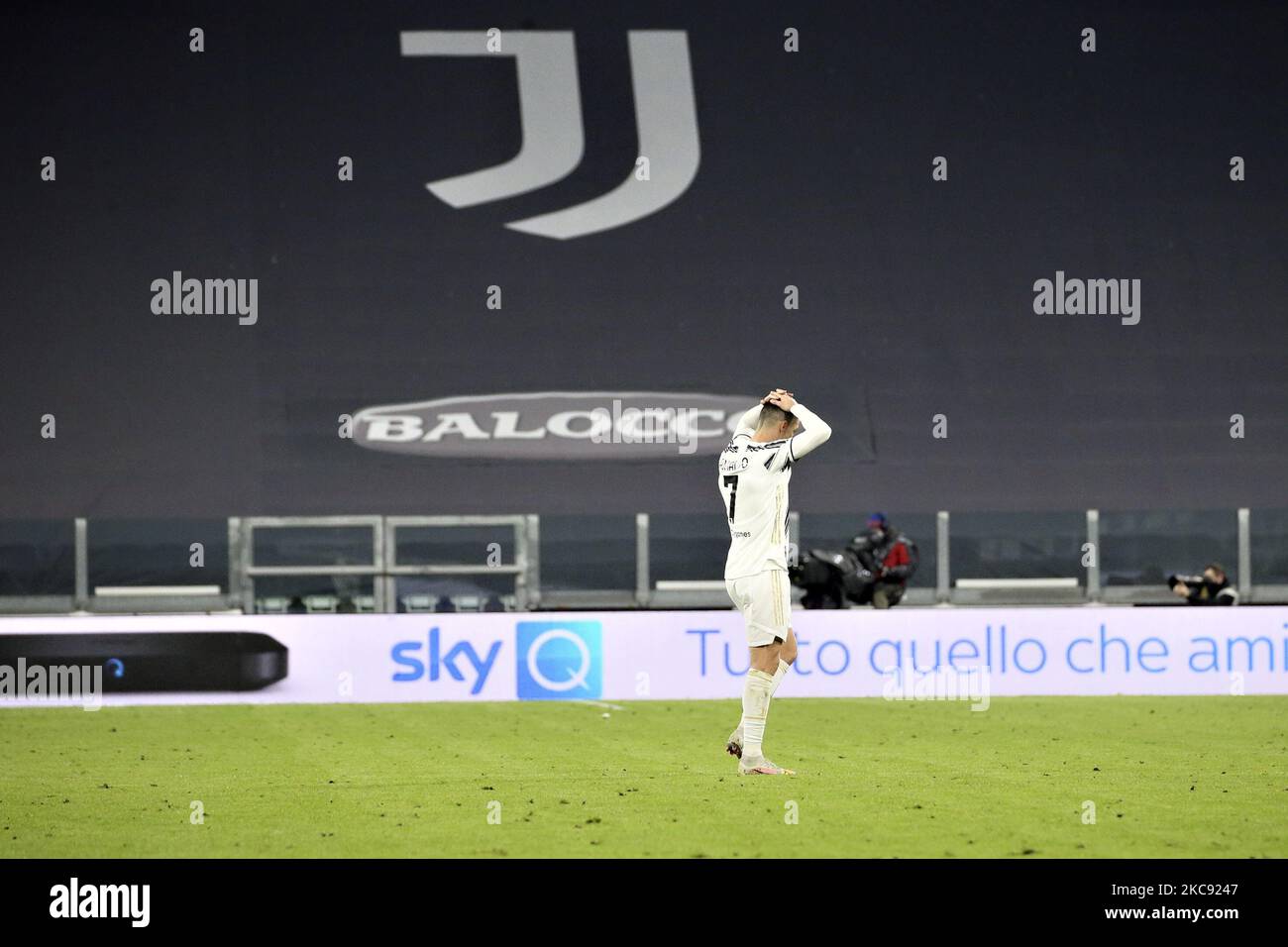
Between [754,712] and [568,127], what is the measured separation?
12.6m

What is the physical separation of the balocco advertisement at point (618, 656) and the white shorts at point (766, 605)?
239 inches

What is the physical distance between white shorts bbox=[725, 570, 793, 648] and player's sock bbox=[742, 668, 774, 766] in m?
0.21

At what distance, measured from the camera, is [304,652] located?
622 inches

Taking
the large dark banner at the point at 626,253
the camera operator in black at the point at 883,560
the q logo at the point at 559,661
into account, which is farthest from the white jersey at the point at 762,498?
the large dark banner at the point at 626,253

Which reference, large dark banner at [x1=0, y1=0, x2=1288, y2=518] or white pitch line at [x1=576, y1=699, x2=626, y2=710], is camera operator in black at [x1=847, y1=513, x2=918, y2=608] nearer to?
large dark banner at [x1=0, y1=0, x2=1288, y2=518]

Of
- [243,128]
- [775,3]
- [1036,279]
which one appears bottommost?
[1036,279]

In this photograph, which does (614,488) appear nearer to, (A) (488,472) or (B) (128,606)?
(A) (488,472)

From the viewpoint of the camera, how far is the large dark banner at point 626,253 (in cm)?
2006

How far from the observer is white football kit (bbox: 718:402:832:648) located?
9.65 m

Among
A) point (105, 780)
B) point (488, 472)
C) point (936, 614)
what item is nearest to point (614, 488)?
point (488, 472)

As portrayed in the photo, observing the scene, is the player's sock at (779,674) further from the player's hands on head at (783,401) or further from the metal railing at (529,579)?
the metal railing at (529,579)

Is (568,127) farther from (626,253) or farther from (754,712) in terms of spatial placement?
(754,712)

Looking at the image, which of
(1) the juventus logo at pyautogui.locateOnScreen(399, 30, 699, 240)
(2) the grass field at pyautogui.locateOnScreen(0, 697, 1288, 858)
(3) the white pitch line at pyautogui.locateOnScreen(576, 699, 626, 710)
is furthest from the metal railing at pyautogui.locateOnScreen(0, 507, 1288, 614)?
(2) the grass field at pyautogui.locateOnScreen(0, 697, 1288, 858)

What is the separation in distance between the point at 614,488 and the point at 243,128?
6.00 meters
